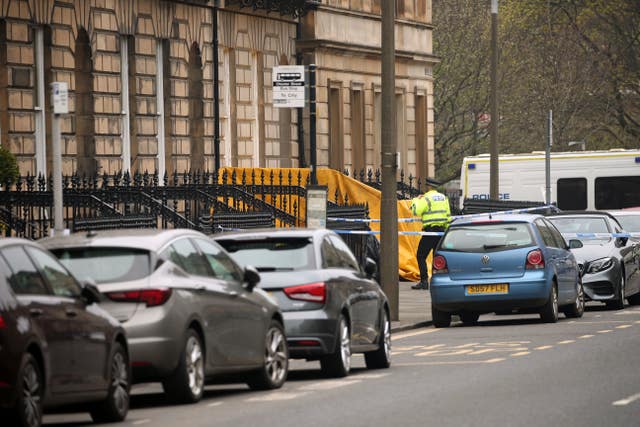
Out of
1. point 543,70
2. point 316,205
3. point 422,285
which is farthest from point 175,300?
point 543,70

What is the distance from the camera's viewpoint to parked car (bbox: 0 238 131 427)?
37.4 feet

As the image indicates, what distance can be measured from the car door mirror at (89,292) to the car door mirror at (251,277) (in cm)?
259

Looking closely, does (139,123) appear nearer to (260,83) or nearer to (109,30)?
(109,30)

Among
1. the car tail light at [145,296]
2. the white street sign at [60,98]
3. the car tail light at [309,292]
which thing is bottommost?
the car tail light at [309,292]

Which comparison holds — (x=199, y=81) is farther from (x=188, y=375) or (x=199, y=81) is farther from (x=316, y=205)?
(x=188, y=375)

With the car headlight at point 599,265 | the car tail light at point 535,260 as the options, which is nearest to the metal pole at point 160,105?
the car headlight at point 599,265

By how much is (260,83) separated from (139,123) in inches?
282

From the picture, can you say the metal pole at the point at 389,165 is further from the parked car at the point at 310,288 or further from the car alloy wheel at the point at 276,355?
the car alloy wheel at the point at 276,355

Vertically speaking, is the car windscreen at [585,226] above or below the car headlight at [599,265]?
above

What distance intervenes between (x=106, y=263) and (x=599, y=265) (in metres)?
15.2

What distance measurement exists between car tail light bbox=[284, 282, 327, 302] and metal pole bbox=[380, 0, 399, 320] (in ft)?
28.0

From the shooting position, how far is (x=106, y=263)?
1427 cm

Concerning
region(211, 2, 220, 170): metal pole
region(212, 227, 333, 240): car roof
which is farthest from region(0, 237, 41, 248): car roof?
region(211, 2, 220, 170): metal pole

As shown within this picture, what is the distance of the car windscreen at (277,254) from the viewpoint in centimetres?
1702
